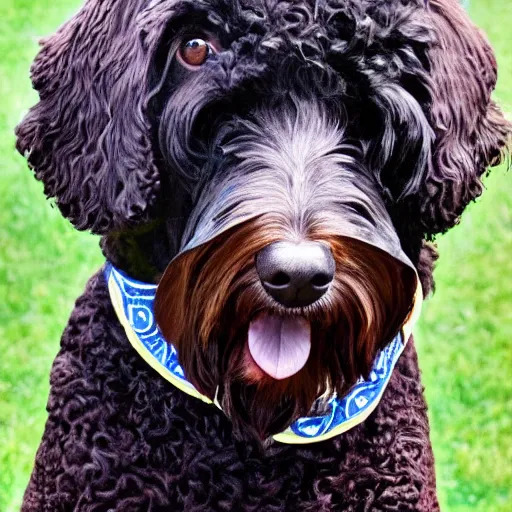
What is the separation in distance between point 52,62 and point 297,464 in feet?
3.75

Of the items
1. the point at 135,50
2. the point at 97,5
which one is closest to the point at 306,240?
the point at 135,50

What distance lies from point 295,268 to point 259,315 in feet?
0.80

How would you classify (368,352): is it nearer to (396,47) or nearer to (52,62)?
(396,47)

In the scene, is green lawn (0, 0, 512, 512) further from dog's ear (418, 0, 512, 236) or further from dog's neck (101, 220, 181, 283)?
dog's ear (418, 0, 512, 236)

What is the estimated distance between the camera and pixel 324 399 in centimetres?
319

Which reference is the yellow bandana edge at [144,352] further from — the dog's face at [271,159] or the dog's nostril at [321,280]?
the dog's nostril at [321,280]

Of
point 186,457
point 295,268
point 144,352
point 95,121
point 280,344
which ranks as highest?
point 295,268

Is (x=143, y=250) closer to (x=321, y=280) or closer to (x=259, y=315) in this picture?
(x=259, y=315)

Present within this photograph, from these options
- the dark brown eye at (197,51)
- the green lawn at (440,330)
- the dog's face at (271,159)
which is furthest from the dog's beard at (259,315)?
the green lawn at (440,330)

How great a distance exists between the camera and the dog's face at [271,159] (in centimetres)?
273

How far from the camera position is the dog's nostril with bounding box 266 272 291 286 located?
2617 mm

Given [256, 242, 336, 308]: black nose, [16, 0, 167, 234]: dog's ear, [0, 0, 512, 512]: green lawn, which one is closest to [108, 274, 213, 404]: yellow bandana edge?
[16, 0, 167, 234]: dog's ear

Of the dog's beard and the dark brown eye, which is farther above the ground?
the dark brown eye

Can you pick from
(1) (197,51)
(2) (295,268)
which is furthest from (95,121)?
(2) (295,268)
